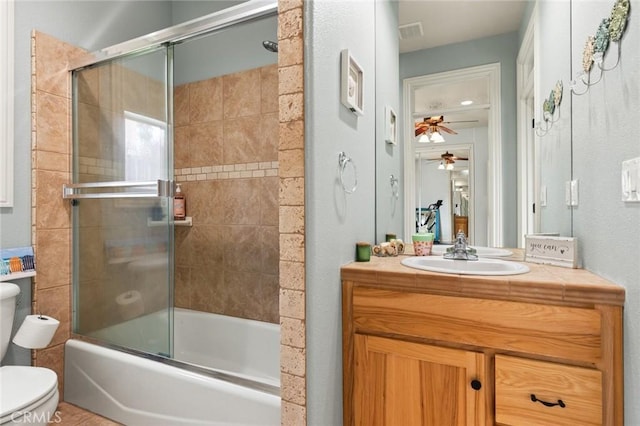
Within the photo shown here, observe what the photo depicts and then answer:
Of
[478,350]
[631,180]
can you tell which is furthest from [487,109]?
[478,350]

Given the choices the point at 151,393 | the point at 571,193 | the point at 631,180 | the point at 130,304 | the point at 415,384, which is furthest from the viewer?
the point at 130,304

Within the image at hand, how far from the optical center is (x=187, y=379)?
5.17 feet

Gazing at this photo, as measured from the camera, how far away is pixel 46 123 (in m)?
1.94

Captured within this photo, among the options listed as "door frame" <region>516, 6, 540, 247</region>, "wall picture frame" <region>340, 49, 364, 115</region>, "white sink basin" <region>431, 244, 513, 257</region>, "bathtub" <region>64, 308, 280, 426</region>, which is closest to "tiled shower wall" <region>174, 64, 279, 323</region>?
"bathtub" <region>64, 308, 280, 426</region>

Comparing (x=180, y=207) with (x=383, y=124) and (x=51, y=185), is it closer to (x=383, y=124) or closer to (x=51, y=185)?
(x=51, y=185)

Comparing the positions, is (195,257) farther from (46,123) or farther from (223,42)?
(223,42)

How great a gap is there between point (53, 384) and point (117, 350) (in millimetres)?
420

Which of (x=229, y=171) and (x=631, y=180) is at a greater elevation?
(x=229, y=171)

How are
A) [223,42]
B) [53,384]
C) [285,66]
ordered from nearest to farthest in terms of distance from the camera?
1. [285,66]
2. [53,384]
3. [223,42]

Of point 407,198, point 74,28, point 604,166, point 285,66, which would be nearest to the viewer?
point 604,166

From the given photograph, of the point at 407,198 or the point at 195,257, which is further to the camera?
the point at 195,257

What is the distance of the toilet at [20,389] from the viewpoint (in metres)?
1.28

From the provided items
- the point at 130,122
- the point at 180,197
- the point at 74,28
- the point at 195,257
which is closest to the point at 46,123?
the point at 130,122

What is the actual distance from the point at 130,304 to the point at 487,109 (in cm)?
224
